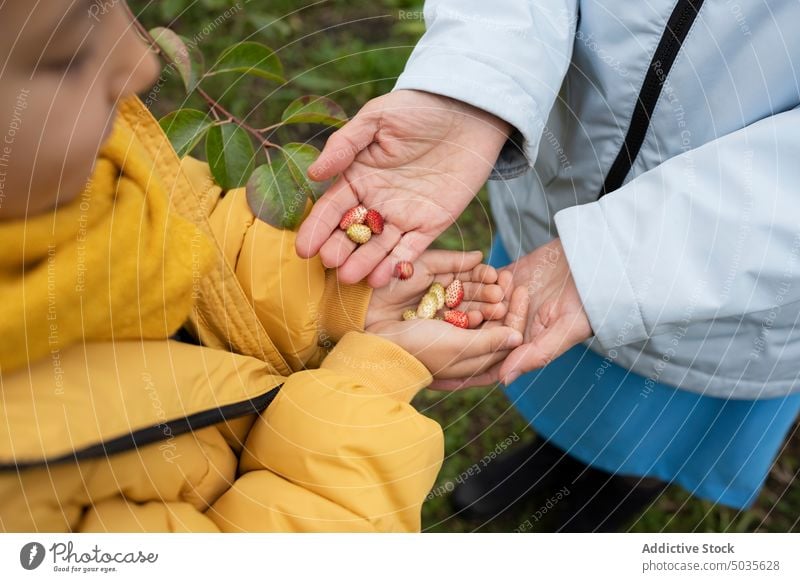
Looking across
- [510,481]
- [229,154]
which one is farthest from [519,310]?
[510,481]

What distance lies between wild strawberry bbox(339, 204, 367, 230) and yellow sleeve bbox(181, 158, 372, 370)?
6cm

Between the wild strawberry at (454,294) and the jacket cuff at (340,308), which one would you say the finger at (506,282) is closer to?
the wild strawberry at (454,294)

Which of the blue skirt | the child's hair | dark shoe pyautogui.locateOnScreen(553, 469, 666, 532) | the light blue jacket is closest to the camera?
the child's hair

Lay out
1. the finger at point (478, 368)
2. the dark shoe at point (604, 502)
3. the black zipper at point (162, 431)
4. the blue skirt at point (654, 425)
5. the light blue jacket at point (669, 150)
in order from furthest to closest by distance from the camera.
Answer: the dark shoe at point (604, 502) < the blue skirt at point (654, 425) < the finger at point (478, 368) < the light blue jacket at point (669, 150) < the black zipper at point (162, 431)

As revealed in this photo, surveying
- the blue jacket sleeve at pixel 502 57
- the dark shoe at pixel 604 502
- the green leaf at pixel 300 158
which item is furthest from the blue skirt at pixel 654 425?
the green leaf at pixel 300 158

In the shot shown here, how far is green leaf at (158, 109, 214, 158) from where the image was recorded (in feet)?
2.53

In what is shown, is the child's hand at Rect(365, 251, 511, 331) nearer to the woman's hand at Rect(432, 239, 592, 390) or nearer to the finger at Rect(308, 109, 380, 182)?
the woman's hand at Rect(432, 239, 592, 390)

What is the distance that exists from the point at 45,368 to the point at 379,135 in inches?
17.5

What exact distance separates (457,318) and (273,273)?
23 cm

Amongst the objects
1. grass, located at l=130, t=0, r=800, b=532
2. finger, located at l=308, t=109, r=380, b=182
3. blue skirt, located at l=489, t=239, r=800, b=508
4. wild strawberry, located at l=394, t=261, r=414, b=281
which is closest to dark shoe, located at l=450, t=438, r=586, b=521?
grass, located at l=130, t=0, r=800, b=532

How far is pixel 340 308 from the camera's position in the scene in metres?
0.84

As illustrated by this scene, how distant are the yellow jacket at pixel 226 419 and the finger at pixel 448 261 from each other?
0.51ft

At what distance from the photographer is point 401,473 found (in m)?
0.71

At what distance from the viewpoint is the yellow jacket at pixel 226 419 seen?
2.02 ft
